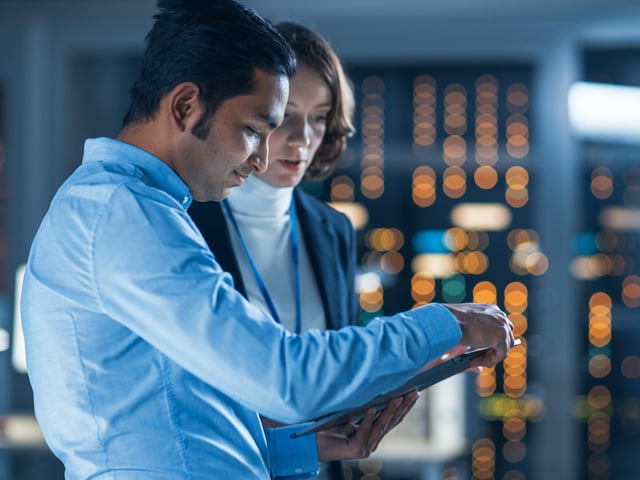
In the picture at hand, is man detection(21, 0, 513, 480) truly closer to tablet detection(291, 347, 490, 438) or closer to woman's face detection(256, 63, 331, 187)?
tablet detection(291, 347, 490, 438)

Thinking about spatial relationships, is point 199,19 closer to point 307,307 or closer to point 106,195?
point 106,195

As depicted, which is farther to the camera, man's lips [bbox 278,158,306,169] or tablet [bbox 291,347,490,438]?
man's lips [bbox 278,158,306,169]

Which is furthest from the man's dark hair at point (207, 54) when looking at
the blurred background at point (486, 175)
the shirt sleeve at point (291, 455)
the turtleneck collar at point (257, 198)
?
the blurred background at point (486, 175)

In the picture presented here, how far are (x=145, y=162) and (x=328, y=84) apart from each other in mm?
711

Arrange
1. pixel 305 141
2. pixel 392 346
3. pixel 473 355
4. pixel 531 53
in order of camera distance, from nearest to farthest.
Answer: pixel 392 346
pixel 473 355
pixel 305 141
pixel 531 53

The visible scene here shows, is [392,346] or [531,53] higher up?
[531,53]

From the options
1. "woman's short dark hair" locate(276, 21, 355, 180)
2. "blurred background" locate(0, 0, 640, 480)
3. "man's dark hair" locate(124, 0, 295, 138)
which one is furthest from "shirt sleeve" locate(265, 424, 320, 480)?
"blurred background" locate(0, 0, 640, 480)

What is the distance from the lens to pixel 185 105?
94 centimetres

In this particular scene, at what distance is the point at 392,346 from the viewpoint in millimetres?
863

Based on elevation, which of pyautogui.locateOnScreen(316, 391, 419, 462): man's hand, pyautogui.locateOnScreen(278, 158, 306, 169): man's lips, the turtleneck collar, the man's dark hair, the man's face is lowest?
pyautogui.locateOnScreen(316, 391, 419, 462): man's hand

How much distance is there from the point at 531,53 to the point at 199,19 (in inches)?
138

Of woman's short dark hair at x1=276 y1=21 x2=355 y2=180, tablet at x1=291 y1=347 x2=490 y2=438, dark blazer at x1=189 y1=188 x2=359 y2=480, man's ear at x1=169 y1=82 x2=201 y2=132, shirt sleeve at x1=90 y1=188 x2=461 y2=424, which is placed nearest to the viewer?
shirt sleeve at x1=90 y1=188 x2=461 y2=424

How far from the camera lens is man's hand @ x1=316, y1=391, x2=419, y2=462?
115 cm

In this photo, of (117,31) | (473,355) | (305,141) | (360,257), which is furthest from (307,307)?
(117,31)
